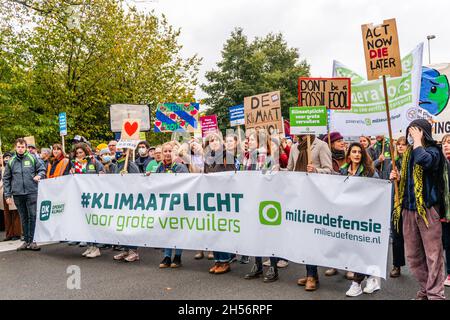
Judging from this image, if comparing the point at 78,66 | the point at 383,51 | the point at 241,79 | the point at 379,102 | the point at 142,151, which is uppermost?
the point at 241,79

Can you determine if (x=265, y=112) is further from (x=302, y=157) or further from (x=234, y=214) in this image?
(x=234, y=214)

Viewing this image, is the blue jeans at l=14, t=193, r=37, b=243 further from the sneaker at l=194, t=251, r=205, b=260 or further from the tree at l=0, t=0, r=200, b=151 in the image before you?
the tree at l=0, t=0, r=200, b=151

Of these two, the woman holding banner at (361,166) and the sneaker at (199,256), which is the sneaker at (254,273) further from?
the sneaker at (199,256)

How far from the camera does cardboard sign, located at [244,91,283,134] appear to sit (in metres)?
8.61

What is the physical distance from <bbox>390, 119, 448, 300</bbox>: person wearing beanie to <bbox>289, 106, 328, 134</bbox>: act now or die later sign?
1.50 m

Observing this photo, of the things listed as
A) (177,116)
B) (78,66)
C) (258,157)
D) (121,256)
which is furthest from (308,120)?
(78,66)

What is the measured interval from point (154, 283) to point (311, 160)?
2.61 m

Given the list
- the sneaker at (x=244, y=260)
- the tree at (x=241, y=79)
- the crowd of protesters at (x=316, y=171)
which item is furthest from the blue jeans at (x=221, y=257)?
the tree at (x=241, y=79)

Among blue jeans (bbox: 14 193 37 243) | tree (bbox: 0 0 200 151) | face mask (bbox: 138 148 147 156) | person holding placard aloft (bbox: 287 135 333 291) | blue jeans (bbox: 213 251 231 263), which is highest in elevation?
tree (bbox: 0 0 200 151)

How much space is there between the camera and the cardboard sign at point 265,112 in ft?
28.2

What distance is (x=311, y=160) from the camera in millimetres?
6285

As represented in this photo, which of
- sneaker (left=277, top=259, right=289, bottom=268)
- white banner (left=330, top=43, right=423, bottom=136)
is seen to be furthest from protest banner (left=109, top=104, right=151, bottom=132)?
white banner (left=330, top=43, right=423, bottom=136)
